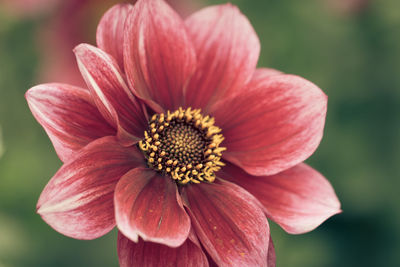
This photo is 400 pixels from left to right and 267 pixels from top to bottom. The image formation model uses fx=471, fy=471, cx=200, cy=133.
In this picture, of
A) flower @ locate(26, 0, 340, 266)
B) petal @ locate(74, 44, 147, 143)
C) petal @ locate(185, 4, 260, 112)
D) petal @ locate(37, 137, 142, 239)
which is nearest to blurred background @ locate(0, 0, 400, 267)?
petal @ locate(185, 4, 260, 112)

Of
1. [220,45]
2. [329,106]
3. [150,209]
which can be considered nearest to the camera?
[150,209]

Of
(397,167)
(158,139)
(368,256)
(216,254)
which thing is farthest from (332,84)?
(216,254)

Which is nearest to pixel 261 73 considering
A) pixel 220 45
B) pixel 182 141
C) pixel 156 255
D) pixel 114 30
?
pixel 220 45

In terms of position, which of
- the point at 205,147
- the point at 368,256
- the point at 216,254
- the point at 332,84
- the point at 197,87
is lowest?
the point at 368,256

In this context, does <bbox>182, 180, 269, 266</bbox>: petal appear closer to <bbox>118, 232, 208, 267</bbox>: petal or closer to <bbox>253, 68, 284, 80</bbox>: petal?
<bbox>118, 232, 208, 267</bbox>: petal

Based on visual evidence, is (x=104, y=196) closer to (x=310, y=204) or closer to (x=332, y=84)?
(x=310, y=204)

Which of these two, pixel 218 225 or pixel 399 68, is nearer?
pixel 218 225

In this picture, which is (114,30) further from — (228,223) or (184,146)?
(228,223)
